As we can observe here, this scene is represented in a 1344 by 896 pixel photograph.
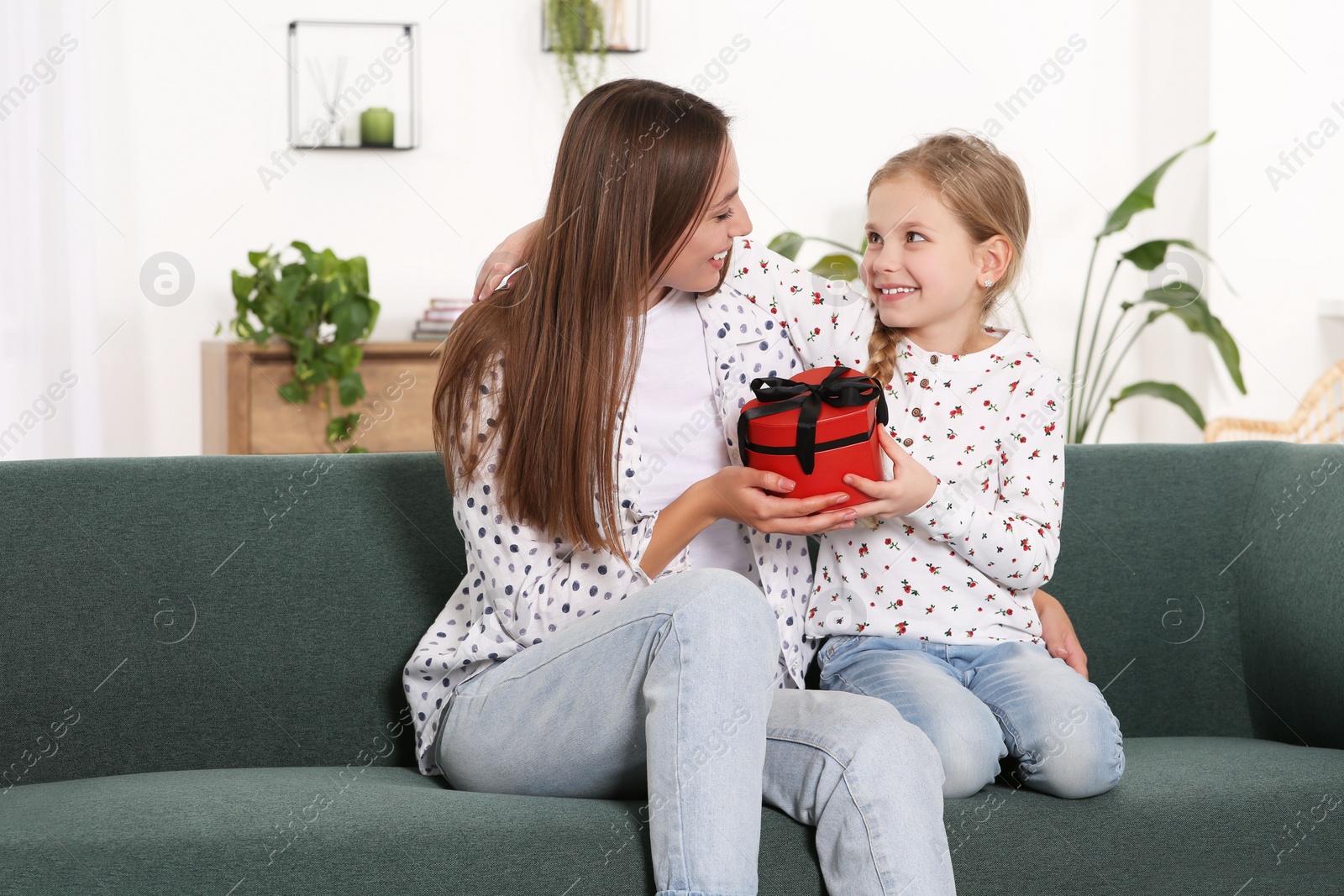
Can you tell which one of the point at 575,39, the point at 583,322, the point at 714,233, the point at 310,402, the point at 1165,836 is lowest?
the point at 1165,836

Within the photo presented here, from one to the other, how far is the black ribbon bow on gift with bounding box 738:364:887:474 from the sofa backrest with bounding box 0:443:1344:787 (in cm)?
54

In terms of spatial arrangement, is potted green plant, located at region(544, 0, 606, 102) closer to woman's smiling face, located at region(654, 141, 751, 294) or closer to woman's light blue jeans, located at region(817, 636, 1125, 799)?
woman's smiling face, located at region(654, 141, 751, 294)

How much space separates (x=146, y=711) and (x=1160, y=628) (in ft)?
4.56

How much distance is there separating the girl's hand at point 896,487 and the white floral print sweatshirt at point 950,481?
0.06m

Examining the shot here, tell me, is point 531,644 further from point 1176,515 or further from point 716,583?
point 1176,515

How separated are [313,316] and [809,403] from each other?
2.13 m

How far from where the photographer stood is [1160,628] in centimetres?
171

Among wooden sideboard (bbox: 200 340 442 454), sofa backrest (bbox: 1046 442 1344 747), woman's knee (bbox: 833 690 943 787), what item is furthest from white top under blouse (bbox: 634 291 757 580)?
wooden sideboard (bbox: 200 340 442 454)

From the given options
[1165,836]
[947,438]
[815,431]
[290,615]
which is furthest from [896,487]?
[290,615]

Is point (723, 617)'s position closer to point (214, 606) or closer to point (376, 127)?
point (214, 606)

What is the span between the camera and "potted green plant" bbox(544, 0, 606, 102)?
3.66m

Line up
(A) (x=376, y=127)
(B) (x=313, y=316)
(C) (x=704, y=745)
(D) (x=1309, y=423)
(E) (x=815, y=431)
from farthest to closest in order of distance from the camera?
1. (A) (x=376, y=127)
2. (D) (x=1309, y=423)
3. (B) (x=313, y=316)
4. (E) (x=815, y=431)
5. (C) (x=704, y=745)

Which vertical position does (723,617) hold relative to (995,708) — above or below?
above

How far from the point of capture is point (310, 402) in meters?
3.13
